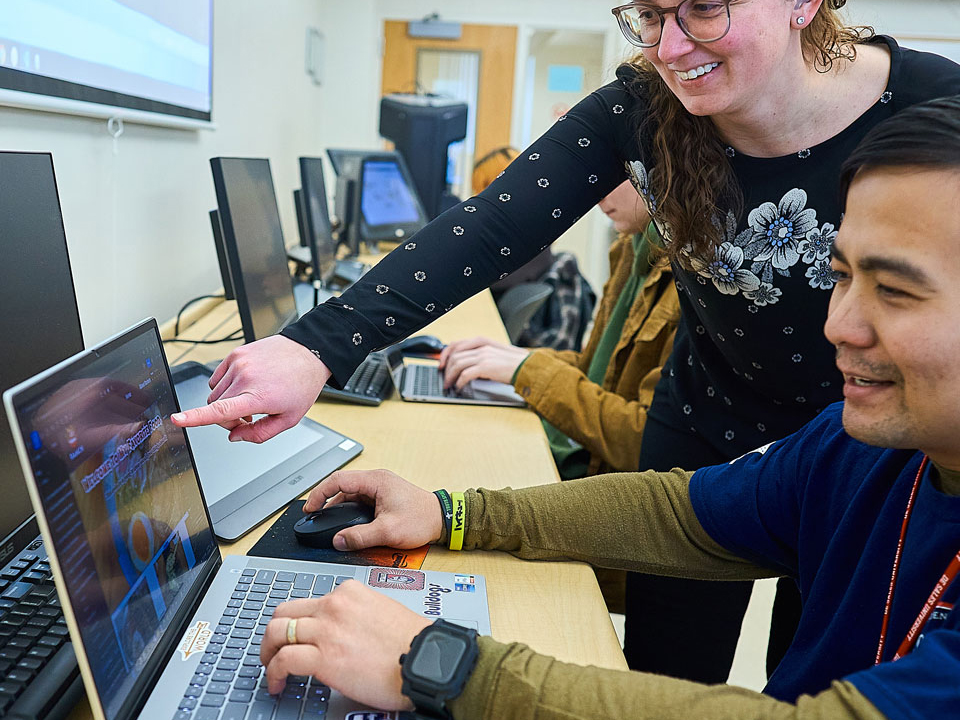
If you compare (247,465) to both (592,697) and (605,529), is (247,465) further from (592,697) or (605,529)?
(592,697)

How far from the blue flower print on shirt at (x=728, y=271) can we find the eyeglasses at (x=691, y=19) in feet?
0.90

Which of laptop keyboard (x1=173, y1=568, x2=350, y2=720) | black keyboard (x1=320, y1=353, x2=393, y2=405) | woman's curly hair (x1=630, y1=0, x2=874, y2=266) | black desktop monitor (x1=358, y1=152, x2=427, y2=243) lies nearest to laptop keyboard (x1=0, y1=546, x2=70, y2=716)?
laptop keyboard (x1=173, y1=568, x2=350, y2=720)

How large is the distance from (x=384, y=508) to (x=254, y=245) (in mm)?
762

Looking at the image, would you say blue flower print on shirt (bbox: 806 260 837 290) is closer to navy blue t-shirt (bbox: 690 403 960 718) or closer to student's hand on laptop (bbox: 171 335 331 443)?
navy blue t-shirt (bbox: 690 403 960 718)

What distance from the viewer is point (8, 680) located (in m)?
0.59

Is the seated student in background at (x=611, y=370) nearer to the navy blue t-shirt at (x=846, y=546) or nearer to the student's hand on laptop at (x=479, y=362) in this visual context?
the student's hand on laptop at (x=479, y=362)

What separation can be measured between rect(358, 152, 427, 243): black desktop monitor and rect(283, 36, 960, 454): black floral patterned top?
2.33 metres

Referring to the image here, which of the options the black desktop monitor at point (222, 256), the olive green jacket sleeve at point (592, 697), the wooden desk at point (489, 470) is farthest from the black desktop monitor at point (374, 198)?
the olive green jacket sleeve at point (592, 697)

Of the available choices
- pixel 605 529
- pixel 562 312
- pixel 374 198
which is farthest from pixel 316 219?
pixel 605 529

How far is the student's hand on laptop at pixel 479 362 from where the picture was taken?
5.25ft

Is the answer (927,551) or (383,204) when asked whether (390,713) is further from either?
(383,204)

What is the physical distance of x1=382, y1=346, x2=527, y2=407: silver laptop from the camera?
5.15ft

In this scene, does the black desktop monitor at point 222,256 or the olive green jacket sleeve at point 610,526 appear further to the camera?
the black desktop monitor at point 222,256

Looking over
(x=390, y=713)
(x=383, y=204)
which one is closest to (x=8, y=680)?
(x=390, y=713)
